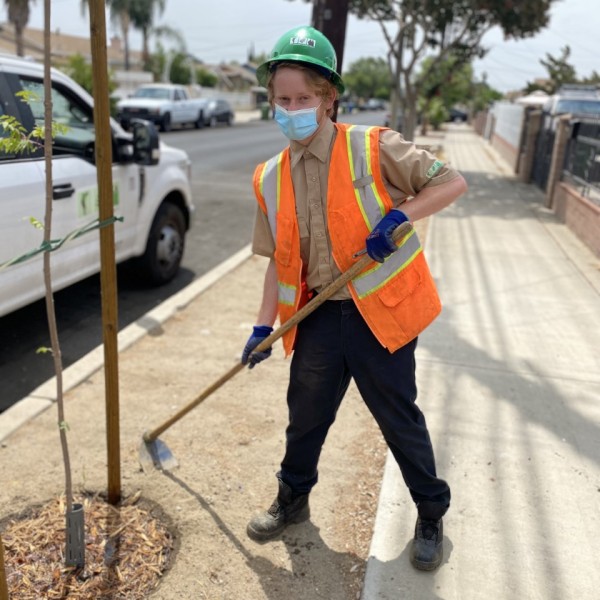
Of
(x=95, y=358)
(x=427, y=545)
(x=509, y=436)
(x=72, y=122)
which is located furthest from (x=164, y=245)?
(x=427, y=545)

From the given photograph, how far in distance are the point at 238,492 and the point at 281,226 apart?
1.34m

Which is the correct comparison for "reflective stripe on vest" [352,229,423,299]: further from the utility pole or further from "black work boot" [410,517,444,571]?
the utility pole

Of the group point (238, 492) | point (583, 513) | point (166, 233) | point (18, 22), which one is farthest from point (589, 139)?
point (18, 22)

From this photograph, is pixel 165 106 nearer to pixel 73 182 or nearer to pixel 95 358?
pixel 73 182

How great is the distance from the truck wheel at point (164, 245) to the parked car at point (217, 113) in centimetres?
2393

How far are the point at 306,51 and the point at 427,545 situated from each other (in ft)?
6.24

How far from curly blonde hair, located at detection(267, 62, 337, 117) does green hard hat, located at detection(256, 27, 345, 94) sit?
2 cm

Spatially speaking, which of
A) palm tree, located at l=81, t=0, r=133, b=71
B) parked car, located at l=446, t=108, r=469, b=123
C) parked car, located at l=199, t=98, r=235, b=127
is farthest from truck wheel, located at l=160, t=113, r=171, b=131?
parked car, located at l=446, t=108, r=469, b=123

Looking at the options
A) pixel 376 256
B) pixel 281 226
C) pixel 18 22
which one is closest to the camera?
pixel 376 256

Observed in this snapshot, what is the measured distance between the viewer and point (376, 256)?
7.14 feet

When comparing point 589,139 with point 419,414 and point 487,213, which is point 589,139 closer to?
point 487,213

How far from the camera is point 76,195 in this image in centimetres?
442

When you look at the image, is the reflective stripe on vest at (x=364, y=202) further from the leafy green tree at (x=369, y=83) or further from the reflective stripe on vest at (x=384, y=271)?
the leafy green tree at (x=369, y=83)

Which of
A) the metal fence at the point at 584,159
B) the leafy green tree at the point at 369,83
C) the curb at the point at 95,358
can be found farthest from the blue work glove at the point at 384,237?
the leafy green tree at the point at 369,83
